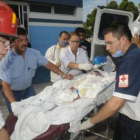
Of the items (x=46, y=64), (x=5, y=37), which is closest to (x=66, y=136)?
(x=5, y=37)

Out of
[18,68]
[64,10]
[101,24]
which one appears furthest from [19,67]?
[64,10]

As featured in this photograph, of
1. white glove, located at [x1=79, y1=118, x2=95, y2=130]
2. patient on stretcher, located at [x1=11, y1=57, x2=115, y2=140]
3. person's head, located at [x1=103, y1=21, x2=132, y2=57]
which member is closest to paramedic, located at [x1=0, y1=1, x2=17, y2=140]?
patient on stretcher, located at [x1=11, y1=57, x2=115, y2=140]

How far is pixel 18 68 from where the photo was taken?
94.4 inches

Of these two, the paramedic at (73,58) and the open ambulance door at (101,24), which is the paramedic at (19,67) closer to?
the paramedic at (73,58)

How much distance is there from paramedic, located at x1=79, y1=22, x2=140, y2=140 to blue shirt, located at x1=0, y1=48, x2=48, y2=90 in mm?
1013

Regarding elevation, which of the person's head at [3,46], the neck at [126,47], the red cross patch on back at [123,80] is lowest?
the red cross patch on back at [123,80]

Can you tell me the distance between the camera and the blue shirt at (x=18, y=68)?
224 cm

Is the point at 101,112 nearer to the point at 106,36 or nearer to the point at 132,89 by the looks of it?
the point at 132,89

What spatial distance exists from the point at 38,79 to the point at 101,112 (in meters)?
4.66

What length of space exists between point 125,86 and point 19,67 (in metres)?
1.38

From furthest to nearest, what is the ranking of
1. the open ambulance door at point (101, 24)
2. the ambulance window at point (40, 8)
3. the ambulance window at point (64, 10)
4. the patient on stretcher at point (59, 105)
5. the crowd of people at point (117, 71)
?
the ambulance window at point (64, 10) < the ambulance window at point (40, 8) < the open ambulance door at point (101, 24) < the patient on stretcher at point (59, 105) < the crowd of people at point (117, 71)

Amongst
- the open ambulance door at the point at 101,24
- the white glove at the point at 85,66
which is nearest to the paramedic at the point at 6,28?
the white glove at the point at 85,66

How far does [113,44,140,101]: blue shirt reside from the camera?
4.80 ft

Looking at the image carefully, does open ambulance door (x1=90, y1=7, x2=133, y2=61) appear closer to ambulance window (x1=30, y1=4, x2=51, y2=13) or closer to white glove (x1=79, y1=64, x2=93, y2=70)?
white glove (x1=79, y1=64, x2=93, y2=70)
